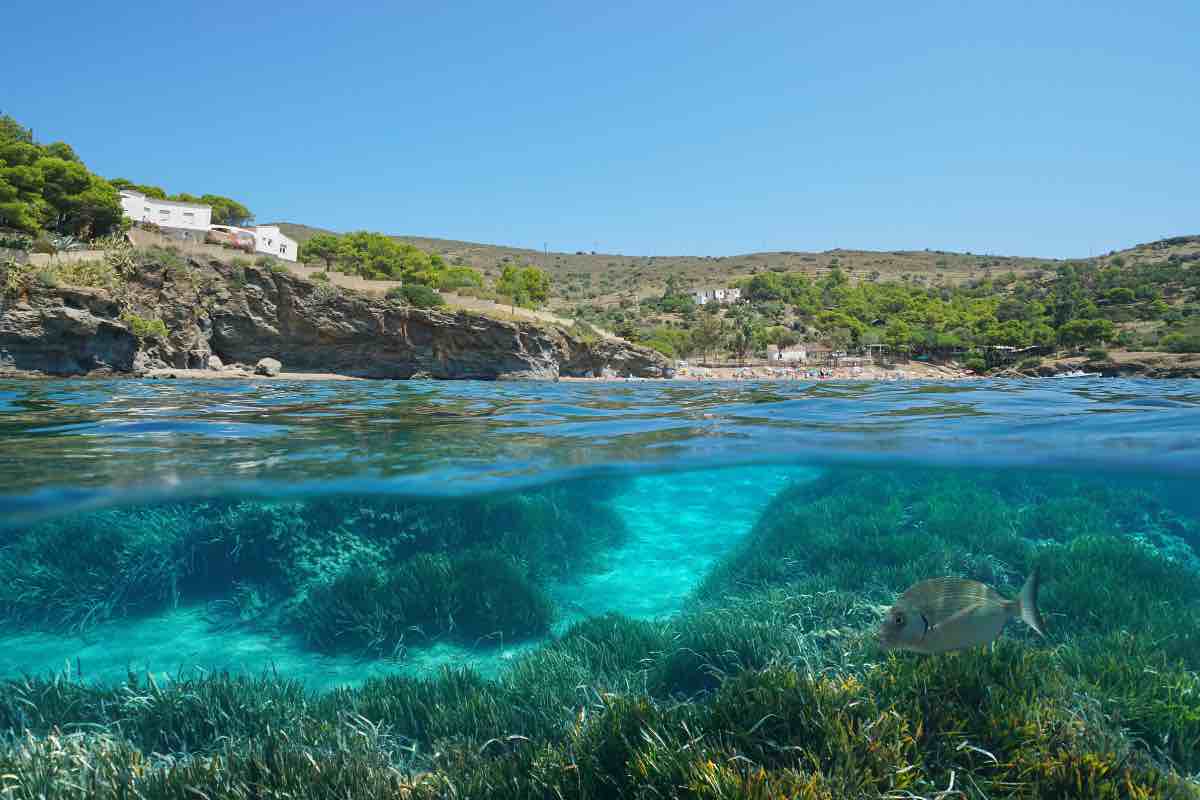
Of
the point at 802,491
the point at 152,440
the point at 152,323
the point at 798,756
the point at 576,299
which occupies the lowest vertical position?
the point at 802,491

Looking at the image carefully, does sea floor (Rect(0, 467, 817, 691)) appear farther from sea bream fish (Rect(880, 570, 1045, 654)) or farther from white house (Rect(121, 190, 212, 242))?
white house (Rect(121, 190, 212, 242))

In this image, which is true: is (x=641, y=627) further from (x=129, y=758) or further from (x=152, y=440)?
(x=152, y=440)

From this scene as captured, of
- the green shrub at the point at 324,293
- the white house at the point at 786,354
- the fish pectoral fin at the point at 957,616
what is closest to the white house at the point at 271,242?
the green shrub at the point at 324,293

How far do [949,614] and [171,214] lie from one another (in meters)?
68.0

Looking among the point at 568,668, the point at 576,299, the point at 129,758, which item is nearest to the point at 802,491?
the point at 568,668

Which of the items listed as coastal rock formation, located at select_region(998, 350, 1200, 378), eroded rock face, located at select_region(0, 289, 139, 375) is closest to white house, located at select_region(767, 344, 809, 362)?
coastal rock formation, located at select_region(998, 350, 1200, 378)

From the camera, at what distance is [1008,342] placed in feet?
207

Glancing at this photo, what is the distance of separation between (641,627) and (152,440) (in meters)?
8.48

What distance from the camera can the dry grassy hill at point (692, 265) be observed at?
367 feet

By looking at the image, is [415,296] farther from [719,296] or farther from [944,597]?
[719,296]

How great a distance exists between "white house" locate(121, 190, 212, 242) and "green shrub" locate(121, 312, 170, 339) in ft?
77.9

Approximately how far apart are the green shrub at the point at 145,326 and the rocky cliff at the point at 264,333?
8 centimetres

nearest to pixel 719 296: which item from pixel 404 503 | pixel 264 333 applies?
pixel 264 333

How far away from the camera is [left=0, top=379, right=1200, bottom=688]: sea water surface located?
25.2ft
